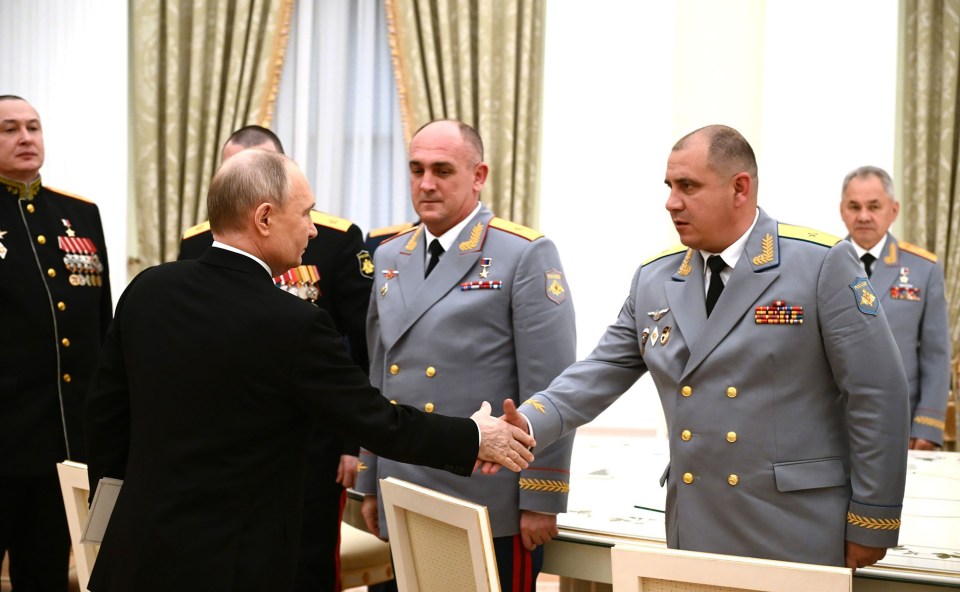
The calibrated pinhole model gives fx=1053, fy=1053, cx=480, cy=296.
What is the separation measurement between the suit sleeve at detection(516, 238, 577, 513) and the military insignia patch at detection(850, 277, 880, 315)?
28.8 inches

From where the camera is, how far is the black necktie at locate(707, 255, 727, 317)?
2186 millimetres

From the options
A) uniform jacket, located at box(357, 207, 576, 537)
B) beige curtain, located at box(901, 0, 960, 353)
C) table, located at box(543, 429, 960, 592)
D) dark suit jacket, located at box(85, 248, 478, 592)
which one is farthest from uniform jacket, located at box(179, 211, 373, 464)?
beige curtain, located at box(901, 0, 960, 353)

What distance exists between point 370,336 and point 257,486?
3.30ft

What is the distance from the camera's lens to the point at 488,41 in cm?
567

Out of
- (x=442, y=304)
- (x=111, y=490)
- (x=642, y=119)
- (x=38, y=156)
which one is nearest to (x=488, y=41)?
(x=642, y=119)

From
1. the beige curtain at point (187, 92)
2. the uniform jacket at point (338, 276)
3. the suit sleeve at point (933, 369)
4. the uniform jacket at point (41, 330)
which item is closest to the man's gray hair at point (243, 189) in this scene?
the uniform jacket at point (338, 276)

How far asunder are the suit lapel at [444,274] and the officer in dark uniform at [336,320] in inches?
15.5

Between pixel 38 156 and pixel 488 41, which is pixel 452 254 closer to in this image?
pixel 38 156

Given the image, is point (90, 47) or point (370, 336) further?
point (90, 47)

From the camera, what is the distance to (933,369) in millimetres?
3818

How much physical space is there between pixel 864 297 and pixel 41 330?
2.34 meters

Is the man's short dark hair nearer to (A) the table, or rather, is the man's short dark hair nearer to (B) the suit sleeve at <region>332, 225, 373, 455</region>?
(B) the suit sleeve at <region>332, 225, 373, 455</region>

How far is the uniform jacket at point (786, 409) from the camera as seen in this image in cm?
197

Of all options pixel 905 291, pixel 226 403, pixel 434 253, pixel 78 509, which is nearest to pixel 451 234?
pixel 434 253
